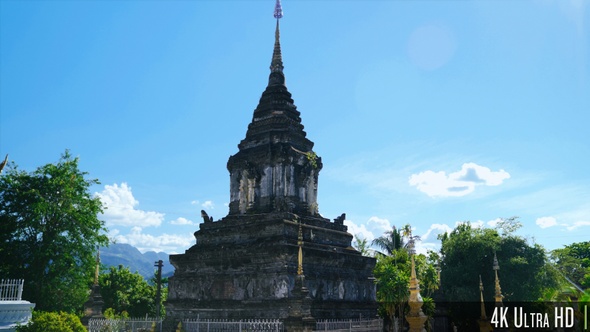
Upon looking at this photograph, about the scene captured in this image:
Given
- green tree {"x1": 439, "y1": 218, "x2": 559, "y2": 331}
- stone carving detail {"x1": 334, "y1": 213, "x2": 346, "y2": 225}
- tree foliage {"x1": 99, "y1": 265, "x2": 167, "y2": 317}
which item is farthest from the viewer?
tree foliage {"x1": 99, "y1": 265, "x2": 167, "y2": 317}

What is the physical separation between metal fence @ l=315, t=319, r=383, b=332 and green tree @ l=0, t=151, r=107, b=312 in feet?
63.8

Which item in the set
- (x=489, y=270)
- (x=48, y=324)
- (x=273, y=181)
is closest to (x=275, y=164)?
(x=273, y=181)

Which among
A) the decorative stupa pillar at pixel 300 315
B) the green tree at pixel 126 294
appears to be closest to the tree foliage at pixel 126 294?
the green tree at pixel 126 294

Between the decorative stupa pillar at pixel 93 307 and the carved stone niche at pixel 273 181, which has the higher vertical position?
the carved stone niche at pixel 273 181

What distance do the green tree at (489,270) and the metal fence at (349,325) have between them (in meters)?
15.5

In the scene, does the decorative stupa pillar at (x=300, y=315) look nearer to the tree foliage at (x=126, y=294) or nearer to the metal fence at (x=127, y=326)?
the metal fence at (x=127, y=326)

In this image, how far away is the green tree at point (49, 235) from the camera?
105 ft

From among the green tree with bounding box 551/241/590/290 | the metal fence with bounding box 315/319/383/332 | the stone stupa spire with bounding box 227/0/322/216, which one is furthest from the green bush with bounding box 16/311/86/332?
the green tree with bounding box 551/241/590/290

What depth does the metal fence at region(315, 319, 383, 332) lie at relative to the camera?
72.0 ft

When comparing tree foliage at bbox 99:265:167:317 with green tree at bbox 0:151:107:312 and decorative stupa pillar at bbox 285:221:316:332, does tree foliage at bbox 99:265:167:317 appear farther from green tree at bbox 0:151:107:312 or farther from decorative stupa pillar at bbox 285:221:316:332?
decorative stupa pillar at bbox 285:221:316:332

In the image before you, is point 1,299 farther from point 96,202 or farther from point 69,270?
point 96,202

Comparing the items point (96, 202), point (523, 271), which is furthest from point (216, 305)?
point (523, 271)

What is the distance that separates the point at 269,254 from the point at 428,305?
48.1 ft

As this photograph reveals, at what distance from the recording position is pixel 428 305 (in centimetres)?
3375
